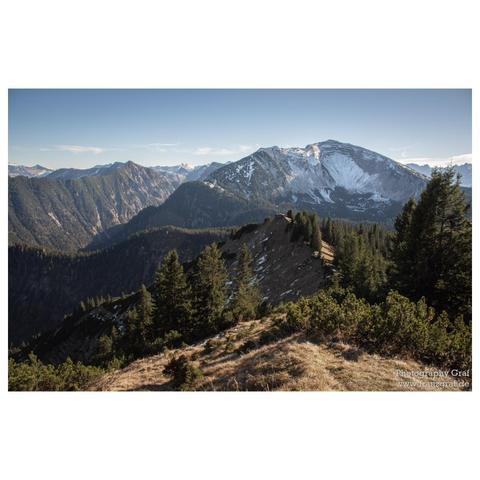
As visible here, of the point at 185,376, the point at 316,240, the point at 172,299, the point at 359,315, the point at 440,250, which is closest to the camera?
the point at 185,376

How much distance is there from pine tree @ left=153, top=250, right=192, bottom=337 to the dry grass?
17.5 meters

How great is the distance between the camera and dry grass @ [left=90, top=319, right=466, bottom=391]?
10602 mm

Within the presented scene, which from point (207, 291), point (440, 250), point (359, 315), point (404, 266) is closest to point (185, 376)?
point (359, 315)

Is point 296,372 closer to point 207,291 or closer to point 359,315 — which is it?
point 359,315

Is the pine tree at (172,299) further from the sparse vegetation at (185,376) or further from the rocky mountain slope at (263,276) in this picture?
the sparse vegetation at (185,376)

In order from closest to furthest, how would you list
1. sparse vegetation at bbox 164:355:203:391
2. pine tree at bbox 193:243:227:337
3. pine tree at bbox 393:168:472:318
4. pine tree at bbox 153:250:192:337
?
1. sparse vegetation at bbox 164:355:203:391
2. pine tree at bbox 393:168:472:318
3. pine tree at bbox 153:250:192:337
4. pine tree at bbox 193:243:227:337

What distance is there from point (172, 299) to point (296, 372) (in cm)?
2402

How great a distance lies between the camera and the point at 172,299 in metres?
33.2

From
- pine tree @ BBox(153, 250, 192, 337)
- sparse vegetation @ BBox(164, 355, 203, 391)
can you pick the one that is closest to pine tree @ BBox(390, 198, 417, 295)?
sparse vegetation @ BBox(164, 355, 203, 391)

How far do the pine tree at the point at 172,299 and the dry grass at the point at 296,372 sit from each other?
57.6 feet

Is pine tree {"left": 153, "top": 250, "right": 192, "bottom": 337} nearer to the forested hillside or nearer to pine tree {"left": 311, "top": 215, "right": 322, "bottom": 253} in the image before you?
the forested hillside

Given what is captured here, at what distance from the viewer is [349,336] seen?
13.4m

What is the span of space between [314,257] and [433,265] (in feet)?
147
